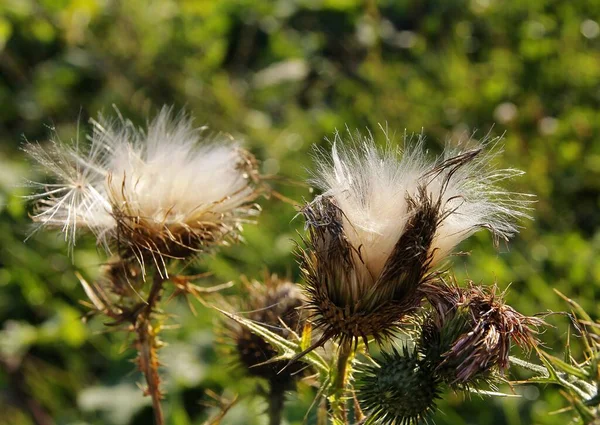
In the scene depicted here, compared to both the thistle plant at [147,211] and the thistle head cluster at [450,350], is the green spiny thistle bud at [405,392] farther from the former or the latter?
the thistle plant at [147,211]

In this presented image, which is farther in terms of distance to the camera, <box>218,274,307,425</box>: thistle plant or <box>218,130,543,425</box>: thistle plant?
<box>218,274,307,425</box>: thistle plant

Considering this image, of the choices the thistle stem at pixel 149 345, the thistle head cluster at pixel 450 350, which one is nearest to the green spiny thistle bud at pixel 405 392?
the thistle head cluster at pixel 450 350

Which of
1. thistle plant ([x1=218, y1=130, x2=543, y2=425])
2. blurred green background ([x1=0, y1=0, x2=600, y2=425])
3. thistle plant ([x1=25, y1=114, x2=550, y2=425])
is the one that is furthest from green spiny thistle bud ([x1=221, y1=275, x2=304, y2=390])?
blurred green background ([x1=0, y1=0, x2=600, y2=425])

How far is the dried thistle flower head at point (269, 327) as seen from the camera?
1.89 meters

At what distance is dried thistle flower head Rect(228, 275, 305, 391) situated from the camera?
1886mm

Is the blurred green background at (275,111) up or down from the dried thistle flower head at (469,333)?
down

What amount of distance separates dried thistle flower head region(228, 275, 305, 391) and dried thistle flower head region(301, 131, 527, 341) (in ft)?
1.17

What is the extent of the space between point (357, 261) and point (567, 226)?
3095 mm

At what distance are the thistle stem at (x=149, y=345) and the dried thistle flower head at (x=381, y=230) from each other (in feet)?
1.42

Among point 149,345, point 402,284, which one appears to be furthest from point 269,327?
point 402,284

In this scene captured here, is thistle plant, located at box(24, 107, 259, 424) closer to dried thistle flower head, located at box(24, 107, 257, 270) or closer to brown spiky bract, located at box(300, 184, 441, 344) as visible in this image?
dried thistle flower head, located at box(24, 107, 257, 270)

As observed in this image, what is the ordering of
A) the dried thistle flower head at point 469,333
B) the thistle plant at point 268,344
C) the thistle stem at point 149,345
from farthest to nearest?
the thistle plant at point 268,344, the thistle stem at point 149,345, the dried thistle flower head at point 469,333

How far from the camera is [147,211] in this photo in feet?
6.02

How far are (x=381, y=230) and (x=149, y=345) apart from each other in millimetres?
689
